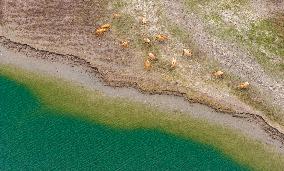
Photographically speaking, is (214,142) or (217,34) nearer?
(214,142)

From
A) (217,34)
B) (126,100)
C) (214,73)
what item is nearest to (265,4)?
(217,34)

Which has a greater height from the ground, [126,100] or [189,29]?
[189,29]

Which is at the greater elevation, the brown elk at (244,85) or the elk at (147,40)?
the elk at (147,40)

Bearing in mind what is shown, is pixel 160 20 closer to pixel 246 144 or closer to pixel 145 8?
pixel 145 8

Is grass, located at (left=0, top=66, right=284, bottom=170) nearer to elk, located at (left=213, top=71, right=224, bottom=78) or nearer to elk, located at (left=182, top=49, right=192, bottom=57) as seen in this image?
elk, located at (left=213, top=71, right=224, bottom=78)

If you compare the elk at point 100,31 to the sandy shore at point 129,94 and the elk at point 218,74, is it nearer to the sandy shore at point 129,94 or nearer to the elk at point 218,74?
the sandy shore at point 129,94

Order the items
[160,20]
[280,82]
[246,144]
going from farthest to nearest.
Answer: [160,20], [280,82], [246,144]

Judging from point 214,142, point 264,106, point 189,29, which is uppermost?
point 189,29

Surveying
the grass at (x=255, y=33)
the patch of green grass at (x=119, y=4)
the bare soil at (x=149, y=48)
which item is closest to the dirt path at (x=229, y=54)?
the bare soil at (x=149, y=48)
